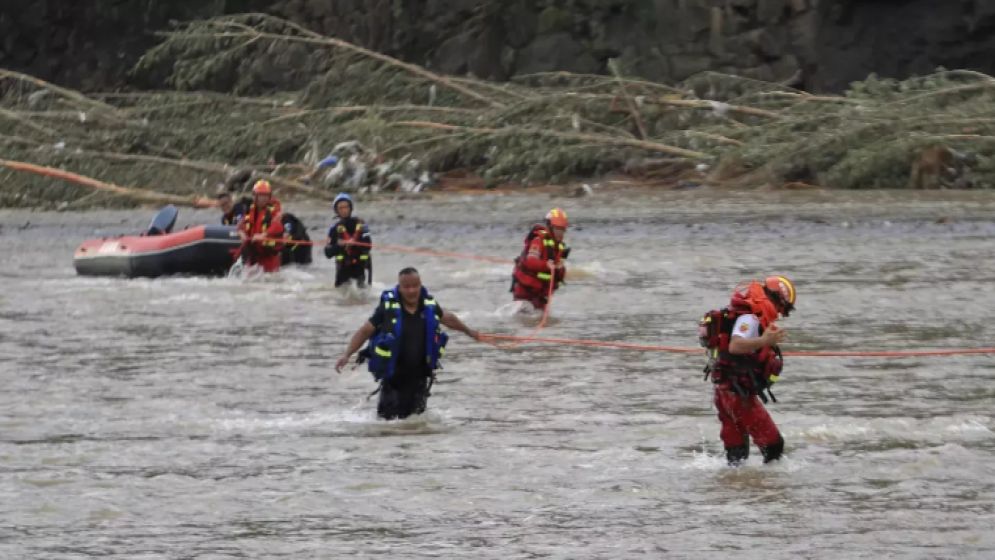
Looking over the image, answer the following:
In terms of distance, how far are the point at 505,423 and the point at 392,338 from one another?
4.50 ft

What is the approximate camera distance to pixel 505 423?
1335cm

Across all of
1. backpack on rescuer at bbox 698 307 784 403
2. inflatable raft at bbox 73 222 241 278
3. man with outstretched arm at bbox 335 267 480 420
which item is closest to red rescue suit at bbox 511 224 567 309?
man with outstretched arm at bbox 335 267 480 420

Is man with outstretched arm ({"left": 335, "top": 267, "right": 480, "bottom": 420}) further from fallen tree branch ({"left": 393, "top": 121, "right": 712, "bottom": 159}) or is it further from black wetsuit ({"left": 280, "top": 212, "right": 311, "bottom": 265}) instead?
fallen tree branch ({"left": 393, "top": 121, "right": 712, "bottom": 159})

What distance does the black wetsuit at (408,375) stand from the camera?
12.5 m

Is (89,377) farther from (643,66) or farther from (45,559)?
(643,66)

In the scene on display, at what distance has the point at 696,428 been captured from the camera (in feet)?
42.3

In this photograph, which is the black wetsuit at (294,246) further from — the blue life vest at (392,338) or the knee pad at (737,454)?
the knee pad at (737,454)

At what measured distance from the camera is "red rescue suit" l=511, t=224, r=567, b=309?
57.6 ft

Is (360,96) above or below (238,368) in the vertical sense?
above

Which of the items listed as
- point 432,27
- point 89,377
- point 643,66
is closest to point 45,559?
point 89,377

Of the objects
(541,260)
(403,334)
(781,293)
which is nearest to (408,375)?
(403,334)

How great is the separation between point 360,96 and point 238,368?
1665 centimetres

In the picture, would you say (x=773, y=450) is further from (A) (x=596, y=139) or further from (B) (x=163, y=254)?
(A) (x=596, y=139)

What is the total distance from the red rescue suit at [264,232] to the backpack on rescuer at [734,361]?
11.1m
